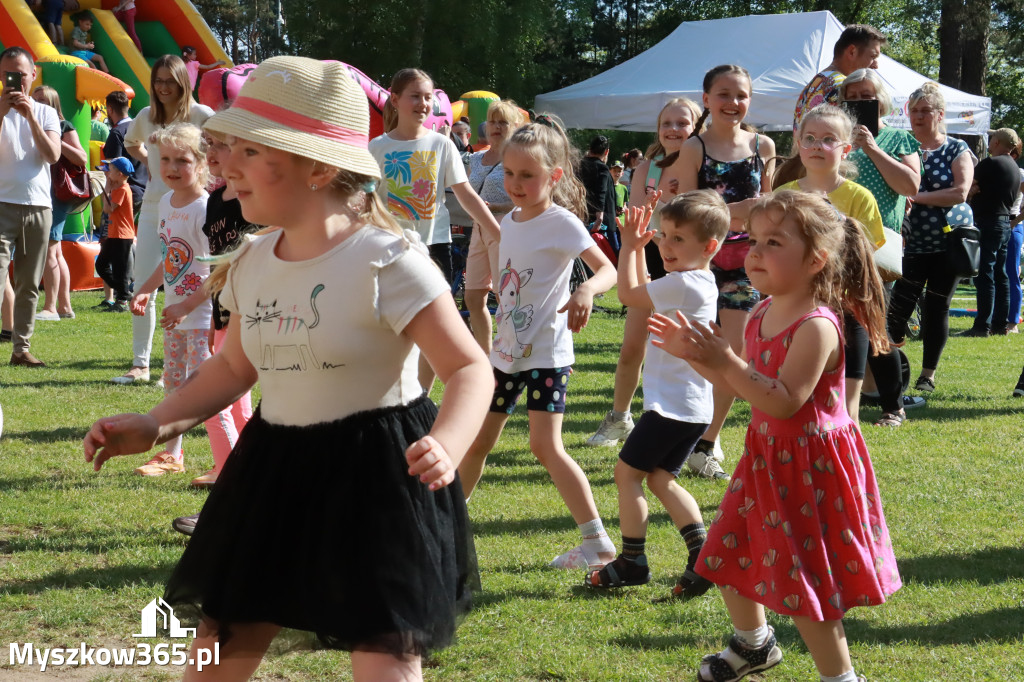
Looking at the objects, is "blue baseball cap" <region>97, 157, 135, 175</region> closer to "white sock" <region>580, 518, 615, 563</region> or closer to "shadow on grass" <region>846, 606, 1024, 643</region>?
"white sock" <region>580, 518, 615, 563</region>

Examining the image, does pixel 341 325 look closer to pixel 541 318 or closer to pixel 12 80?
pixel 541 318

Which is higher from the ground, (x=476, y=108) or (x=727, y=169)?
(x=476, y=108)

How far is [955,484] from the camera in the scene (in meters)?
5.76

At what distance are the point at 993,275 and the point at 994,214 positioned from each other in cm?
70

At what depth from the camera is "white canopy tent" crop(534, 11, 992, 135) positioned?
723 inches

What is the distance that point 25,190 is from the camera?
8.83 m

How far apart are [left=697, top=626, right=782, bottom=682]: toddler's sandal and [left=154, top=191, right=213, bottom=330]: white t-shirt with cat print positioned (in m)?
3.35

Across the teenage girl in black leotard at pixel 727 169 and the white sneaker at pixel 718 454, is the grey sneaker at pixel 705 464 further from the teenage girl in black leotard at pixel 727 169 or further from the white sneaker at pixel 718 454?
the white sneaker at pixel 718 454

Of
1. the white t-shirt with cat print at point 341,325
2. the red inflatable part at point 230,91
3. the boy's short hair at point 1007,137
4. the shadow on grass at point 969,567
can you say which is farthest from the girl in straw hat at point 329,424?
the boy's short hair at point 1007,137

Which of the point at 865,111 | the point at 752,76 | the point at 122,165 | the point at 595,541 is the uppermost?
the point at 752,76

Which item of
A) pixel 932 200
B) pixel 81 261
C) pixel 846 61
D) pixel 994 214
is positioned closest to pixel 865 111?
pixel 846 61

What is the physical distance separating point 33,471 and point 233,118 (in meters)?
3.93

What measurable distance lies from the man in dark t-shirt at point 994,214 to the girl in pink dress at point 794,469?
32.7 ft

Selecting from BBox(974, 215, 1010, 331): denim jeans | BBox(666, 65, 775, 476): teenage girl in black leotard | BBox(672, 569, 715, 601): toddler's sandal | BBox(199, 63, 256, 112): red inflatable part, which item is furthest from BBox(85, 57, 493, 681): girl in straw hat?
BBox(974, 215, 1010, 331): denim jeans
